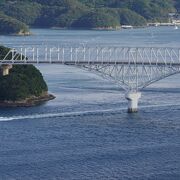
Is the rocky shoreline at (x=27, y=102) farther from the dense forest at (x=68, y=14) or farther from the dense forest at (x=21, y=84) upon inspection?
the dense forest at (x=68, y=14)

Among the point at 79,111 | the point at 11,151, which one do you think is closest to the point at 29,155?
the point at 11,151

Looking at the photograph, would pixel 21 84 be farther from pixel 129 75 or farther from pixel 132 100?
pixel 132 100

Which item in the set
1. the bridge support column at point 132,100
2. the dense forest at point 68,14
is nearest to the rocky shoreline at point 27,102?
the bridge support column at point 132,100

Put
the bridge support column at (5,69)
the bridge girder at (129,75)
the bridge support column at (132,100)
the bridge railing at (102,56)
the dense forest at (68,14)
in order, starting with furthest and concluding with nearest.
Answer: the dense forest at (68,14) → the bridge support column at (5,69) → the bridge railing at (102,56) → the bridge girder at (129,75) → the bridge support column at (132,100)

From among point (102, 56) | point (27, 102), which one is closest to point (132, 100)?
point (27, 102)

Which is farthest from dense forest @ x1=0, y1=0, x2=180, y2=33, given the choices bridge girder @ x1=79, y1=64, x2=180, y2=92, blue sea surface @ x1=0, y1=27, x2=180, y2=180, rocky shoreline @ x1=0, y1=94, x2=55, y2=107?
bridge girder @ x1=79, y1=64, x2=180, y2=92

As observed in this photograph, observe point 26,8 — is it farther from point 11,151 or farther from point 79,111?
point 11,151
